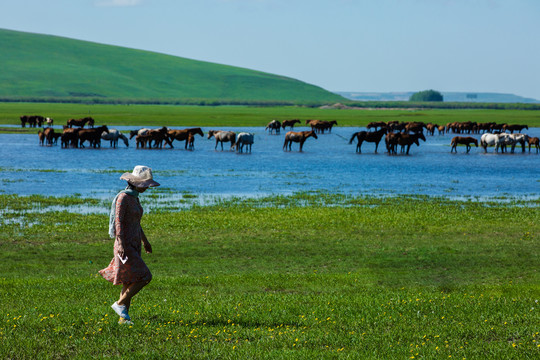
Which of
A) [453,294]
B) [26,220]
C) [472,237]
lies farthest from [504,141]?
[453,294]

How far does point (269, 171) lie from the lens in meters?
42.8

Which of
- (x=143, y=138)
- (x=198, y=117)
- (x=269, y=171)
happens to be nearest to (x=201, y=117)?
(x=198, y=117)

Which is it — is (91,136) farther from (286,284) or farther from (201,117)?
(201,117)

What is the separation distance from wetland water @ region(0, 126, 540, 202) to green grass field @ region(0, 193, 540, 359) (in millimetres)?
5030

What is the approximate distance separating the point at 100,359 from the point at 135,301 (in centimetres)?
376

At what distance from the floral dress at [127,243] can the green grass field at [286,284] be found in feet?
2.32

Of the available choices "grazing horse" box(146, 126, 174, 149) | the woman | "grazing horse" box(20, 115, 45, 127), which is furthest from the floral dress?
"grazing horse" box(20, 115, 45, 127)

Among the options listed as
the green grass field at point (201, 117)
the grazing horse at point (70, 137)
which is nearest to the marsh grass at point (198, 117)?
the green grass field at point (201, 117)

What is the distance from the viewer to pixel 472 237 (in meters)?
20.8

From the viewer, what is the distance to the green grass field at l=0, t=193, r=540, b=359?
31.0ft

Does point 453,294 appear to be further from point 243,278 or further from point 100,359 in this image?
point 100,359

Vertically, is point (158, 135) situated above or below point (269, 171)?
above

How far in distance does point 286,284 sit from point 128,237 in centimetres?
520

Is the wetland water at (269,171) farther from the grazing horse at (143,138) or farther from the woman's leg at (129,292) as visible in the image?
the woman's leg at (129,292)
